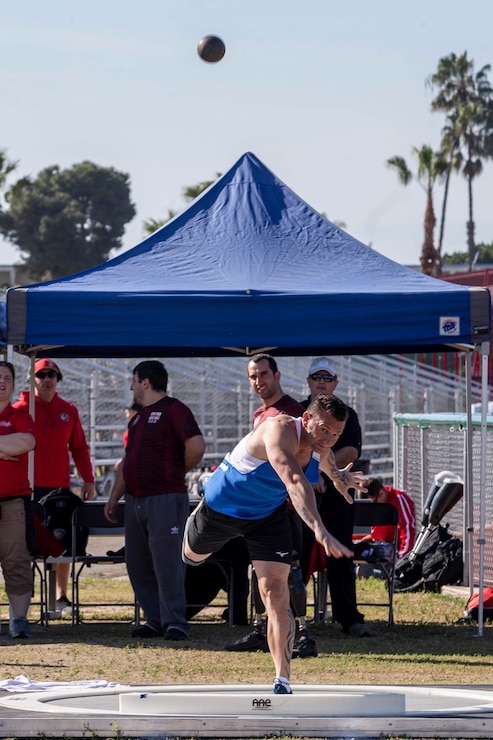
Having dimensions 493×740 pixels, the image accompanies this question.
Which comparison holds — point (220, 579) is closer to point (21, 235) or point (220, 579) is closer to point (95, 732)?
point (95, 732)

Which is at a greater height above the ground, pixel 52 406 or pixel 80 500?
pixel 52 406

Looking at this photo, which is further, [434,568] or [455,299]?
[434,568]

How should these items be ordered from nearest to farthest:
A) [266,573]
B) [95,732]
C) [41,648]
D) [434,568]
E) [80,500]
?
[95,732] → [266,573] → [41,648] → [80,500] → [434,568]

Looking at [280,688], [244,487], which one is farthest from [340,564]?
[280,688]

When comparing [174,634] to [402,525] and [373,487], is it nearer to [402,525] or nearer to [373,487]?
[373,487]

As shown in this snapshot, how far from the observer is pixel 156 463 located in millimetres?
9352

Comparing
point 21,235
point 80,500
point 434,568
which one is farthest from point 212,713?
point 21,235

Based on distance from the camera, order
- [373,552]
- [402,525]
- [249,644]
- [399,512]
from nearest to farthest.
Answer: [249,644], [373,552], [399,512], [402,525]

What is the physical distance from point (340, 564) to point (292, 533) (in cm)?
126

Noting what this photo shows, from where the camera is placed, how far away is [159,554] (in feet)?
30.6

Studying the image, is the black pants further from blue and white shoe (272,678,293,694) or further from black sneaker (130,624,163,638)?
blue and white shoe (272,678,293,694)

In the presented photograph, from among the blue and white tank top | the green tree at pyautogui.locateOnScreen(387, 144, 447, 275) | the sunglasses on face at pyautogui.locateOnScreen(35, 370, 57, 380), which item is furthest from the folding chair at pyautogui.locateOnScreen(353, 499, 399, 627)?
the green tree at pyautogui.locateOnScreen(387, 144, 447, 275)

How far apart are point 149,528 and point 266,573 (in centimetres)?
260

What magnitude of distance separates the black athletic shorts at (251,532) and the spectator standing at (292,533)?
46.9 inches
